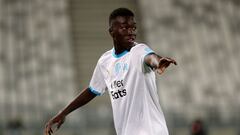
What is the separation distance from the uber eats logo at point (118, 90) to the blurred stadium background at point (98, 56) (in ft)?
34.9

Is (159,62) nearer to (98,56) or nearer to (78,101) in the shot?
(78,101)

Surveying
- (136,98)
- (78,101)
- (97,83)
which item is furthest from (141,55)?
(78,101)

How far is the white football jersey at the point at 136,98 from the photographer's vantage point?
131 inches

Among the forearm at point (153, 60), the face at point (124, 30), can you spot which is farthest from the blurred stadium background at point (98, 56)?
the forearm at point (153, 60)

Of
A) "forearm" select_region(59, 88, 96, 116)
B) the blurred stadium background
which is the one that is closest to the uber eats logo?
"forearm" select_region(59, 88, 96, 116)

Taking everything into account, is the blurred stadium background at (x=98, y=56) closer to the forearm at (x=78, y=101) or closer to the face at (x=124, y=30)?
the forearm at (x=78, y=101)

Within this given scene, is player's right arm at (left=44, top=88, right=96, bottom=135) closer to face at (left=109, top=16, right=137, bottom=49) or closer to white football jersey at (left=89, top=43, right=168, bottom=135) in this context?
white football jersey at (left=89, top=43, right=168, bottom=135)

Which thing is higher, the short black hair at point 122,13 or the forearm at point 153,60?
the short black hair at point 122,13

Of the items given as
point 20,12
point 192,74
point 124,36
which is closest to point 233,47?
point 192,74

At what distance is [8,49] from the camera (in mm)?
15547

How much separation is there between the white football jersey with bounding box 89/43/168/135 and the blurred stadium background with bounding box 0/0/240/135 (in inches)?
421

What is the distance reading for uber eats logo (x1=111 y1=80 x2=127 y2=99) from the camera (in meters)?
3.42

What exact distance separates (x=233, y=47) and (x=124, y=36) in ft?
45.6

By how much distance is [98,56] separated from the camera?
1642cm
